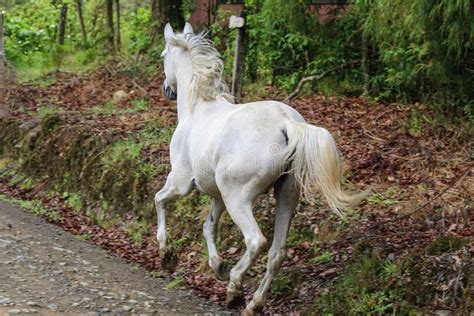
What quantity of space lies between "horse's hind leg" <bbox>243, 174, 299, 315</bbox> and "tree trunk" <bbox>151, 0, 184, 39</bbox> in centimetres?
1227

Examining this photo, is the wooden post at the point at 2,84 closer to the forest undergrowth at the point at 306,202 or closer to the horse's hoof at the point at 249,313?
the forest undergrowth at the point at 306,202

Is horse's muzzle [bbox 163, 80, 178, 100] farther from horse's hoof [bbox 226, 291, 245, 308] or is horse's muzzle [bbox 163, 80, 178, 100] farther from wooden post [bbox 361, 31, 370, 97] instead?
wooden post [bbox 361, 31, 370, 97]

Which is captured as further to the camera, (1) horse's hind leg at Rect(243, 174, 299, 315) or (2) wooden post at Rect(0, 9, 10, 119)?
(2) wooden post at Rect(0, 9, 10, 119)

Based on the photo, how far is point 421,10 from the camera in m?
9.30

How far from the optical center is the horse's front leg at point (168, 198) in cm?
778

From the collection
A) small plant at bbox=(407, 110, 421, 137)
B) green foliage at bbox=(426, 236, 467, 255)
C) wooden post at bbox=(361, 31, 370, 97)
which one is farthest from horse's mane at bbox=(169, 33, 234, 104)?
wooden post at bbox=(361, 31, 370, 97)

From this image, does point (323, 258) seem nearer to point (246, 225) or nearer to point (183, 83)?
point (246, 225)

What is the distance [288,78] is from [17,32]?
12362 millimetres

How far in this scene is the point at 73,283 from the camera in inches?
302

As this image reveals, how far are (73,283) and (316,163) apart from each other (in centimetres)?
283

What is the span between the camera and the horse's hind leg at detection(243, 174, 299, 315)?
684 cm

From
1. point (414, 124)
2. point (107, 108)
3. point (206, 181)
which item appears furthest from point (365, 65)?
point (206, 181)

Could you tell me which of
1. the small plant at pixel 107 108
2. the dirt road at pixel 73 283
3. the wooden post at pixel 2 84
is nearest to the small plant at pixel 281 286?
the dirt road at pixel 73 283

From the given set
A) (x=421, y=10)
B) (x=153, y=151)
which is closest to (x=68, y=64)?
(x=153, y=151)
